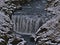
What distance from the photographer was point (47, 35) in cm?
970

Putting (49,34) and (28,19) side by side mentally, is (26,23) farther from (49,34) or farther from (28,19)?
(49,34)

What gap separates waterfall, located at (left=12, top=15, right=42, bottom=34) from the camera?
11.9 m

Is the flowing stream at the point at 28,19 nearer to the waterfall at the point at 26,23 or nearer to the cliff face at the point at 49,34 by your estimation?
the waterfall at the point at 26,23

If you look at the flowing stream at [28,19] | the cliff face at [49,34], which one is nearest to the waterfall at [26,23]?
the flowing stream at [28,19]

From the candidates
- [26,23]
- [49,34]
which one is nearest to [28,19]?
[26,23]

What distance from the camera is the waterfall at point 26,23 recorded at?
11.9 m

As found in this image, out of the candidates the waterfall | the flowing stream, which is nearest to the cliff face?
the flowing stream

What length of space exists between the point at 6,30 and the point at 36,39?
1.37 meters

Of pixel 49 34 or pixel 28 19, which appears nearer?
pixel 49 34

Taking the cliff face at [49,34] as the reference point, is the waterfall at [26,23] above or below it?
below

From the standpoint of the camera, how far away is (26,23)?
1227 cm

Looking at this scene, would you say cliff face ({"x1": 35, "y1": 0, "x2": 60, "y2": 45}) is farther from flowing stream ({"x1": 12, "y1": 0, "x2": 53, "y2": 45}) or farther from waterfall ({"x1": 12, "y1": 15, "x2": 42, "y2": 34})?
waterfall ({"x1": 12, "y1": 15, "x2": 42, "y2": 34})

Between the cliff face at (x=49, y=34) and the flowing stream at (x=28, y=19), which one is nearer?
the cliff face at (x=49, y=34)

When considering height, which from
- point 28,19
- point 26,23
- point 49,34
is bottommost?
point 26,23
